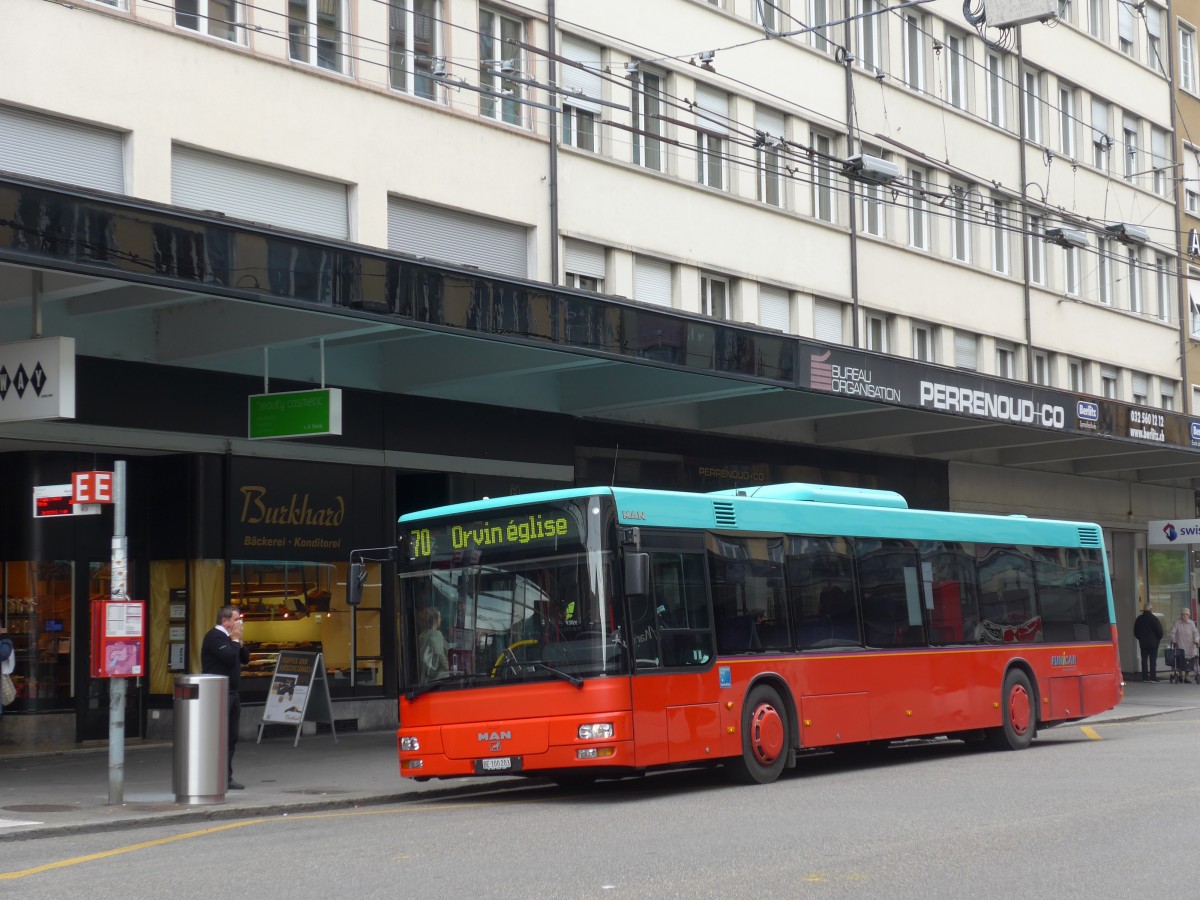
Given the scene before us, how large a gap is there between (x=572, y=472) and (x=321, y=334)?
7572mm

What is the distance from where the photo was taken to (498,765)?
13.9 m

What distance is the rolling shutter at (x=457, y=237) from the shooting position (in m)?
21.7

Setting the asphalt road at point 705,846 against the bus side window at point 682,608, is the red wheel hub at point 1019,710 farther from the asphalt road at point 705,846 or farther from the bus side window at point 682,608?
the bus side window at point 682,608

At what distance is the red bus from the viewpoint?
44.8ft

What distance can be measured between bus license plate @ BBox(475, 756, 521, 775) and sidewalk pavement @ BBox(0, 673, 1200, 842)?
1398mm

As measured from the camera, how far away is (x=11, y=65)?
1720cm

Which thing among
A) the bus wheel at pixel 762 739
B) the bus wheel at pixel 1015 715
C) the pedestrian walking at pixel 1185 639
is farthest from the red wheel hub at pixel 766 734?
the pedestrian walking at pixel 1185 639

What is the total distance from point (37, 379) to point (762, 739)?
7129 millimetres

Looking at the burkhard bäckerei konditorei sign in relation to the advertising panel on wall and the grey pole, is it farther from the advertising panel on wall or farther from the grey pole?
the advertising panel on wall

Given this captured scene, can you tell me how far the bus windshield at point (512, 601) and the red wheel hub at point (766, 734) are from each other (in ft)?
6.54

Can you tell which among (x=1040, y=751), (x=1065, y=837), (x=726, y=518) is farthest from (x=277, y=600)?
(x=1065, y=837)

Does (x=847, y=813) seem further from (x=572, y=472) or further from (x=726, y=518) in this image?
(x=572, y=472)

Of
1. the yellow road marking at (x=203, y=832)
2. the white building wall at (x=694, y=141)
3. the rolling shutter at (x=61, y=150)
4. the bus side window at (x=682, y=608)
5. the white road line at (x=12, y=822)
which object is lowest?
the yellow road marking at (x=203, y=832)

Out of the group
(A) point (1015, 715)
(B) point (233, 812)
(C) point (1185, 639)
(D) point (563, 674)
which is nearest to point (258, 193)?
(B) point (233, 812)
